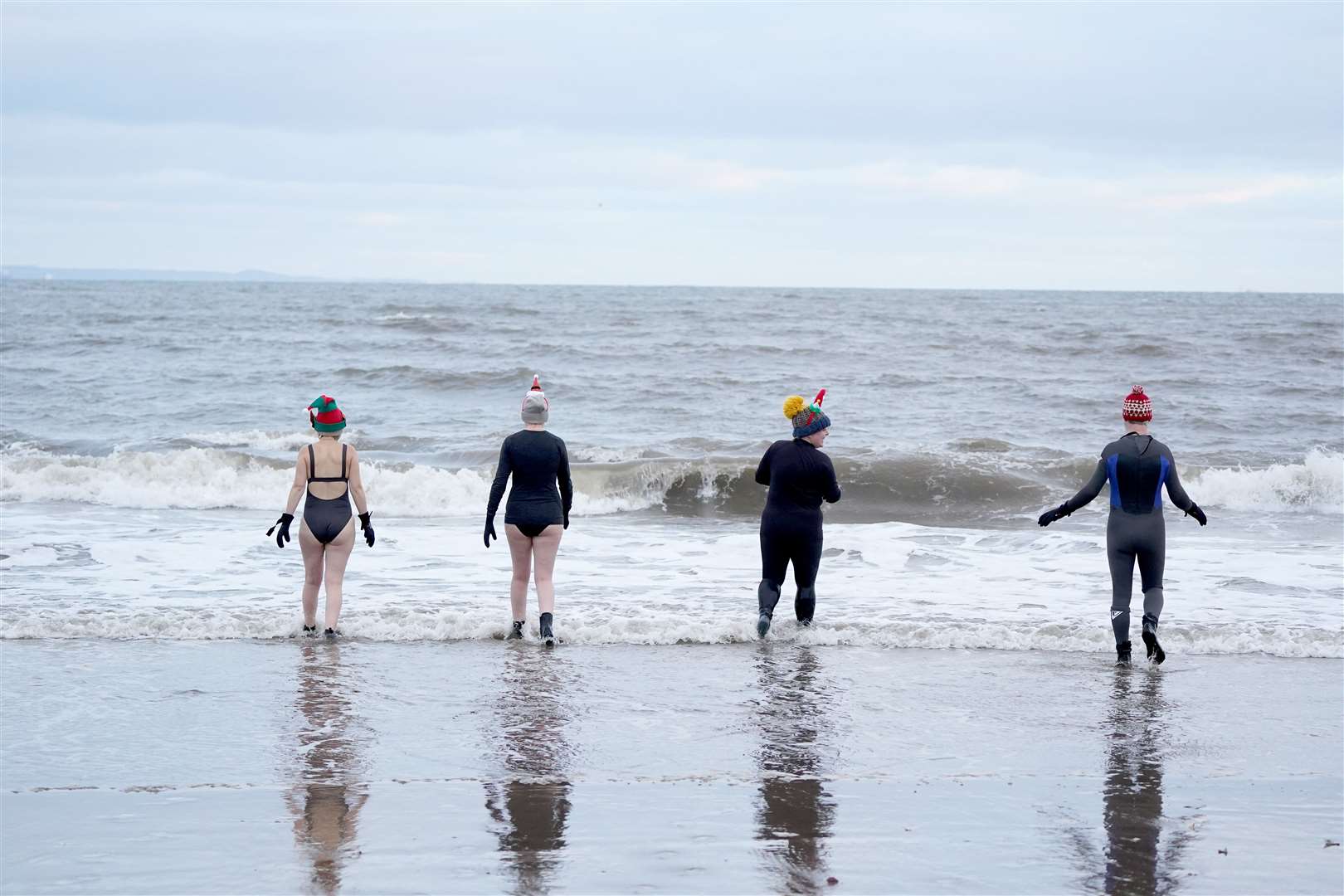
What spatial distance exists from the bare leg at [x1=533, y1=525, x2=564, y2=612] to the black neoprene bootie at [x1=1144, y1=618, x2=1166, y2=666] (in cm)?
397

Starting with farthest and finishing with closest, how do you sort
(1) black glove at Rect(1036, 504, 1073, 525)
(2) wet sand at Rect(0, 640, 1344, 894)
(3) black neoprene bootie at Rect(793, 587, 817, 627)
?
(3) black neoprene bootie at Rect(793, 587, 817, 627)
(1) black glove at Rect(1036, 504, 1073, 525)
(2) wet sand at Rect(0, 640, 1344, 894)

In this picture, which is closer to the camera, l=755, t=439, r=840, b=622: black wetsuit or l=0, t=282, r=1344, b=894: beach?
l=0, t=282, r=1344, b=894: beach

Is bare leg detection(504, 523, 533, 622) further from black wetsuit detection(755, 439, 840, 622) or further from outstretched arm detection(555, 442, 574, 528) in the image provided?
black wetsuit detection(755, 439, 840, 622)

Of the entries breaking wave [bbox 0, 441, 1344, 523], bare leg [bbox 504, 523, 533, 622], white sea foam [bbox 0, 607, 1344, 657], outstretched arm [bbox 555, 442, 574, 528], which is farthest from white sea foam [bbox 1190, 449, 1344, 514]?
bare leg [bbox 504, 523, 533, 622]

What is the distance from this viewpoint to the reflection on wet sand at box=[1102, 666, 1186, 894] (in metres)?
4.67

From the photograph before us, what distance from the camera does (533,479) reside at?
28.6 feet

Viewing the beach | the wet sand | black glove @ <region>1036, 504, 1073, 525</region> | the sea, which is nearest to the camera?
the wet sand

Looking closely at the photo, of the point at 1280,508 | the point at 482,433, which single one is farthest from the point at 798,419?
the point at 482,433

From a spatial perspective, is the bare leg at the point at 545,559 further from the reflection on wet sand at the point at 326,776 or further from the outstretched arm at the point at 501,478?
the reflection on wet sand at the point at 326,776

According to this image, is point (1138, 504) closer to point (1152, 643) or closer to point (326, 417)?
point (1152, 643)

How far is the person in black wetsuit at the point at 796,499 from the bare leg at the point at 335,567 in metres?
2.91

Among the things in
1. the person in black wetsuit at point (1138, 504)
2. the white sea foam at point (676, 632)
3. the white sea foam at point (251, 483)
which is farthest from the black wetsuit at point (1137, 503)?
the white sea foam at point (251, 483)

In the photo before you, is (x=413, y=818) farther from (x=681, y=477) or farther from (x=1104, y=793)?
(x=681, y=477)

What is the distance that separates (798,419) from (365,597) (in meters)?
3.92
